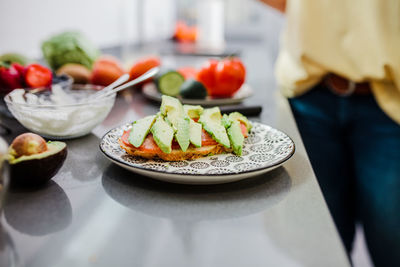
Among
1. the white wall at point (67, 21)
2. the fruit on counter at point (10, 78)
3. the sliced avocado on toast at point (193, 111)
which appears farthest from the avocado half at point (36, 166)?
the white wall at point (67, 21)

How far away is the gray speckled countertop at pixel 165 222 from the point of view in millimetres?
443

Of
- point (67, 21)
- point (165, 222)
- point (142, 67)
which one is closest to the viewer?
point (165, 222)

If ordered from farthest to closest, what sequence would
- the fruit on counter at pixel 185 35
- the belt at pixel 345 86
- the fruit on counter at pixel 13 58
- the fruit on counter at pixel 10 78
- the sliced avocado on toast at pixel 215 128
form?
the fruit on counter at pixel 185 35, the belt at pixel 345 86, the fruit on counter at pixel 13 58, the fruit on counter at pixel 10 78, the sliced avocado on toast at pixel 215 128

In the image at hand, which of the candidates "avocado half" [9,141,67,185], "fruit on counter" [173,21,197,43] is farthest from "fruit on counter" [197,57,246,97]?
"fruit on counter" [173,21,197,43]

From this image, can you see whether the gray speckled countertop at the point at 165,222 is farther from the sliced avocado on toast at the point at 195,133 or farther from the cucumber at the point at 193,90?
the cucumber at the point at 193,90

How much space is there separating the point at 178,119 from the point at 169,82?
0.55 metres

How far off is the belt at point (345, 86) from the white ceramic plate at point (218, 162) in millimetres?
496

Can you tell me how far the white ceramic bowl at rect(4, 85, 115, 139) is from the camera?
2.47 feet

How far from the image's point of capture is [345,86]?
1177 millimetres

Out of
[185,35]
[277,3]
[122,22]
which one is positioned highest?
[277,3]

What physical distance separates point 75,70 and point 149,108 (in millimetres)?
270

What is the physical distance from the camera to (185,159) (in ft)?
Answer: 2.18

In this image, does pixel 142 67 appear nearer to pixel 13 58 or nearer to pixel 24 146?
pixel 13 58

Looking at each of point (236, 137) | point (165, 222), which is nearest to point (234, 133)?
point (236, 137)
